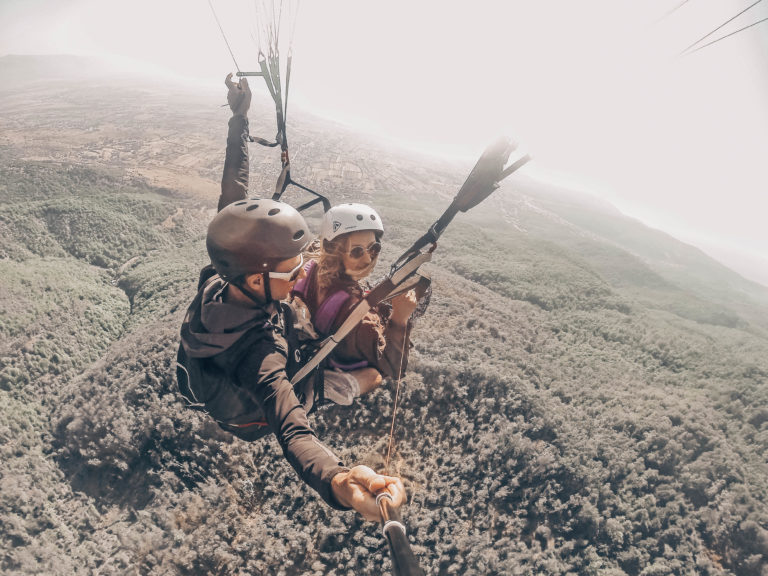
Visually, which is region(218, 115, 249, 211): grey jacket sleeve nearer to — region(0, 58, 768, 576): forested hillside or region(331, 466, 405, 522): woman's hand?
region(331, 466, 405, 522): woman's hand

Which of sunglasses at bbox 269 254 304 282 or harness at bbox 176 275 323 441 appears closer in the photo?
harness at bbox 176 275 323 441

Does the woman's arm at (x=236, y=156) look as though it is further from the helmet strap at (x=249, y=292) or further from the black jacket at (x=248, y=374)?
the helmet strap at (x=249, y=292)

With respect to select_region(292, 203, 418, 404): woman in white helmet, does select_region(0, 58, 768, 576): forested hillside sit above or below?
below

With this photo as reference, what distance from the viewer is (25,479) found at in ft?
34.5

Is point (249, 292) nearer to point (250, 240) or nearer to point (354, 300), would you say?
point (250, 240)

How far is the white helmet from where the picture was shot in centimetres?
425

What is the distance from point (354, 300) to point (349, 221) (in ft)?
3.11

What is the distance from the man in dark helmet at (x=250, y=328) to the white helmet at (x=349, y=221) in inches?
25.7

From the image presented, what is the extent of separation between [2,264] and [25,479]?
1420cm

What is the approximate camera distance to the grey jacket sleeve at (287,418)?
228cm

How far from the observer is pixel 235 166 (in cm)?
492

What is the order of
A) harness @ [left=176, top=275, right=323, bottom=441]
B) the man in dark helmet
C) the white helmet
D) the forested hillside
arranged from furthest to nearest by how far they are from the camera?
1. the forested hillside
2. the white helmet
3. harness @ [left=176, top=275, right=323, bottom=441]
4. the man in dark helmet

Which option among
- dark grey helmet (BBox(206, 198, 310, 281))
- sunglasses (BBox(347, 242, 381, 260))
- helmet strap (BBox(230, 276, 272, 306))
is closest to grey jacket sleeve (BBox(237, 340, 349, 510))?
helmet strap (BBox(230, 276, 272, 306))

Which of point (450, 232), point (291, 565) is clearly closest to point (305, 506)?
point (291, 565)
